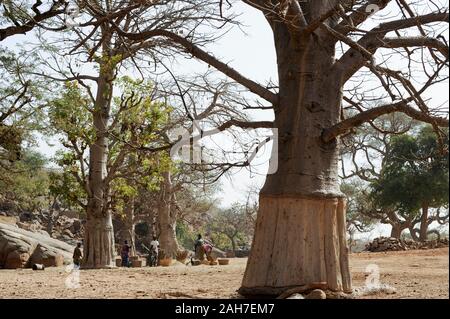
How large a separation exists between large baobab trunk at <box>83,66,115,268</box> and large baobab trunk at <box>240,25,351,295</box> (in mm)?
9305

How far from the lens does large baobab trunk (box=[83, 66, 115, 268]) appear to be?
15.5 metres

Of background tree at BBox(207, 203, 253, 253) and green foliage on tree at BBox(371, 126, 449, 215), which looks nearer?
green foliage on tree at BBox(371, 126, 449, 215)

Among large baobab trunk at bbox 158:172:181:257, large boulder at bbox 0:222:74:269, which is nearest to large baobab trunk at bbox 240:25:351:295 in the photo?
large boulder at bbox 0:222:74:269

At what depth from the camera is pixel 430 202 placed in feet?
77.6

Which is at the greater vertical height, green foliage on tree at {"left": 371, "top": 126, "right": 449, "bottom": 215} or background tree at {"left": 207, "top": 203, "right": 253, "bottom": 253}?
green foliage on tree at {"left": 371, "top": 126, "right": 449, "bottom": 215}

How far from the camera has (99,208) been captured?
616 inches

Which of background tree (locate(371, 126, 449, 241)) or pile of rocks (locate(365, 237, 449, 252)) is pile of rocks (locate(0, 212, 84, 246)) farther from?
pile of rocks (locate(365, 237, 449, 252))

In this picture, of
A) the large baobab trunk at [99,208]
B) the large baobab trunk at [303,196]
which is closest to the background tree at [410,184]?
the large baobab trunk at [99,208]

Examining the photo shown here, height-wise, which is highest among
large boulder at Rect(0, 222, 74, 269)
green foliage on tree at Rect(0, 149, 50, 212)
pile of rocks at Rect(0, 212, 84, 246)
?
green foliage on tree at Rect(0, 149, 50, 212)

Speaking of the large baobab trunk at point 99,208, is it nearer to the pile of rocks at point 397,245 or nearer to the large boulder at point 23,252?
the large boulder at point 23,252

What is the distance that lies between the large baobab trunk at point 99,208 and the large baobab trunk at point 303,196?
366 inches

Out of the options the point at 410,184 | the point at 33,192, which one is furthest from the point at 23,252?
the point at 33,192

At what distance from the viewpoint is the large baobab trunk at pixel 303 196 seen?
6430 millimetres
